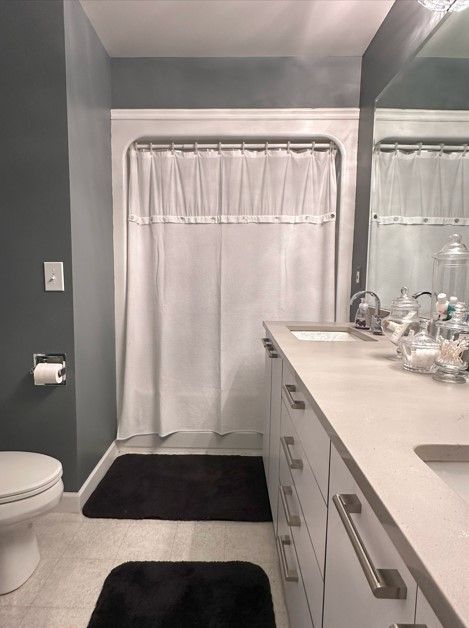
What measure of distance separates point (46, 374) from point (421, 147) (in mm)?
1981

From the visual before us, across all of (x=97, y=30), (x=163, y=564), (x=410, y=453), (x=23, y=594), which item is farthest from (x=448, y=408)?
(x=97, y=30)

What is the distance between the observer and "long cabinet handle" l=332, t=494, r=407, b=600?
45cm

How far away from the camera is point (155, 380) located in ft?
7.81

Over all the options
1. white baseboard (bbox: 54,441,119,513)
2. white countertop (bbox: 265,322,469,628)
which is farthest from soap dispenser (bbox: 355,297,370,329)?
white baseboard (bbox: 54,441,119,513)

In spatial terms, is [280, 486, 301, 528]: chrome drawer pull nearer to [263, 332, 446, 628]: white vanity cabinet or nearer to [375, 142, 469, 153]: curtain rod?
[263, 332, 446, 628]: white vanity cabinet

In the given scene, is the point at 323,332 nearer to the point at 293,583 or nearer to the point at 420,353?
the point at 420,353

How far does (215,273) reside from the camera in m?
2.31

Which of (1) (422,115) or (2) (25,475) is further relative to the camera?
(1) (422,115)

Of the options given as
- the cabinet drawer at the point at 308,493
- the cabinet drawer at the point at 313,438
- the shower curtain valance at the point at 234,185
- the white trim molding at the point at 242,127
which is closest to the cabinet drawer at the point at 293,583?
the cabinet drawer at the point at 308,493

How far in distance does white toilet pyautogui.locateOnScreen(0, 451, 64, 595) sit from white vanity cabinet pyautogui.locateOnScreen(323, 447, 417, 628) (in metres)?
1.11

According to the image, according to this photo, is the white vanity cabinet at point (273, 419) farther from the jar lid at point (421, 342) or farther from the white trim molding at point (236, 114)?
the white trim molding at point (236, 114)

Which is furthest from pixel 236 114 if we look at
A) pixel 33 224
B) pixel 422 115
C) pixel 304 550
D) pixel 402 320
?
pixel 304 550

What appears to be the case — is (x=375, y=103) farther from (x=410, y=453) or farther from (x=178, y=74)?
(x=410, y=453)

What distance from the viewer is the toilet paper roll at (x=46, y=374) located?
5.54 feet
